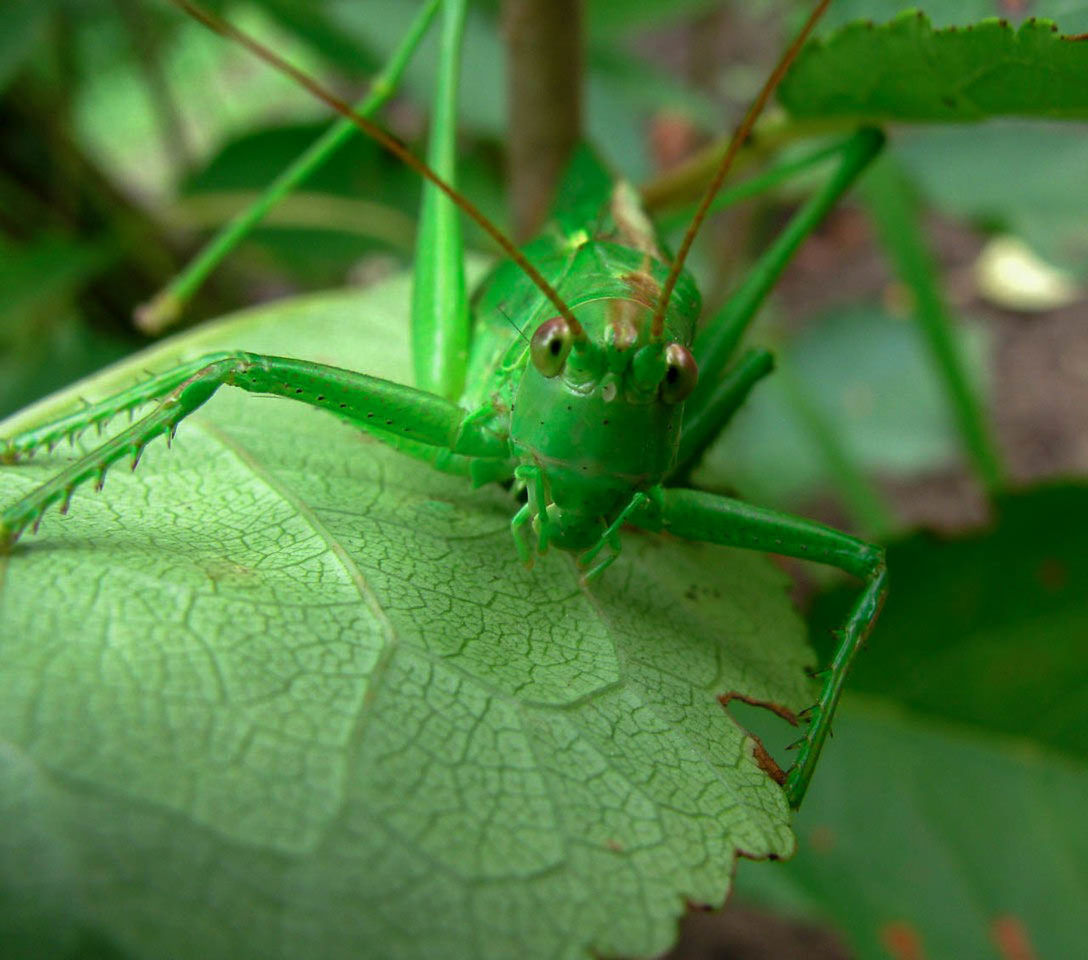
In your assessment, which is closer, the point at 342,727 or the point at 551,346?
the point at 342,727

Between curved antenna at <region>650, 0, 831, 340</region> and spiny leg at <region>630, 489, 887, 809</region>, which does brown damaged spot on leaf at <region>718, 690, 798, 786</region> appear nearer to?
spiny leg at <region>630, 489, 887, 809</region>

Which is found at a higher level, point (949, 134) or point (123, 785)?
point (949, 134)

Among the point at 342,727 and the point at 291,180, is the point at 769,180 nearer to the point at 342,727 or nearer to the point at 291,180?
the point at 291,180

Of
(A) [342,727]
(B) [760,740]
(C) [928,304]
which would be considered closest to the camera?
(A) [342,727]

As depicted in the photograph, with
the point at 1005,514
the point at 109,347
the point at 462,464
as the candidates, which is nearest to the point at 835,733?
the point at 1005,514

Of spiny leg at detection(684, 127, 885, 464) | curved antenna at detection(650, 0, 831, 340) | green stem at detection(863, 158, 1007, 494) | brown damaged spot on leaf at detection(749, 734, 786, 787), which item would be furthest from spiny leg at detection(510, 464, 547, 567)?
green stem at detection(863, 158, 1007, 494)

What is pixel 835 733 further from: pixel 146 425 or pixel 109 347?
pixel 109 347

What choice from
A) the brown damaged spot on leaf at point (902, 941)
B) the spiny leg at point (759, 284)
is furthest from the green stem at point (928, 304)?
the brown damaged spot on leaf at point (902, 941)

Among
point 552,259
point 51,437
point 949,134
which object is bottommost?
point 51,437

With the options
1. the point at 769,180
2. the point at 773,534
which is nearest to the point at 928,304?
the point at 769,180
